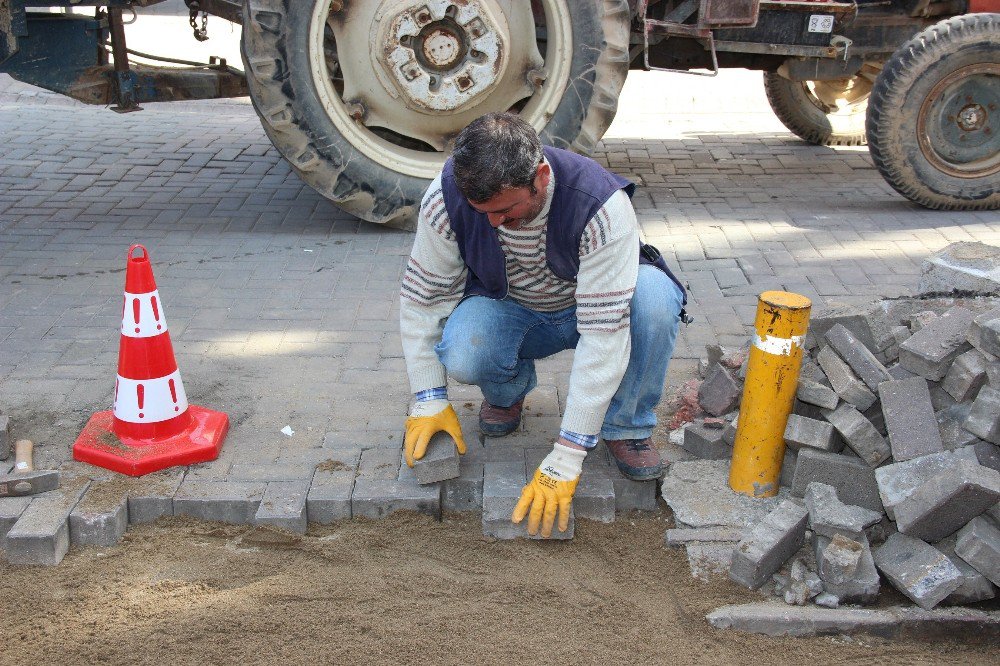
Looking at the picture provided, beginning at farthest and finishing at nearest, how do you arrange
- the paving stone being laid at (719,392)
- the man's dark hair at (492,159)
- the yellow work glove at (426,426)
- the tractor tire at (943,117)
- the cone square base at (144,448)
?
the tractor tire at (943,117), the paving stone being laid at (719,392), the cone square base at (144,448), the yellow work glove at (426,426), the man's dark hair at (492,159)

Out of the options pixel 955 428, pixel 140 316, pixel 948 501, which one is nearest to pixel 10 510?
pixel 140 316

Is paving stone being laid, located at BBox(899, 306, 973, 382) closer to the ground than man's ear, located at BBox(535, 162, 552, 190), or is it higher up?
closer to the ground

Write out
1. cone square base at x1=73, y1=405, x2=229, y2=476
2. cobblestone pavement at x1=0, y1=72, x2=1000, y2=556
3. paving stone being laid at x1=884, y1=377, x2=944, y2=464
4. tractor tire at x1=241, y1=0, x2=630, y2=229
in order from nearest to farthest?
1. paving stone being laid at x1=884, y1=377, x2=944, y2=464
2. cone square base at x1=73, y1=405, x2=229, y2=476
3. cobblestone pavement at x1=0, y1=72, x2=1000, y2=556
4. tractor tire at x1=241, y1=0, x2=630, y2=229

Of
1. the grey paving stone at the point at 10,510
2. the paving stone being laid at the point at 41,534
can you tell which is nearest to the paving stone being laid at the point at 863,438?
the paving stone being laid at the point at 41,534

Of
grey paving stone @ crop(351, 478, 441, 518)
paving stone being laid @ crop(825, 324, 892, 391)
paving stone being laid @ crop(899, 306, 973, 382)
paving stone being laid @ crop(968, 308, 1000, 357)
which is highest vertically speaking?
paving stone being laid @ crop(968, 308, 1000, 357)

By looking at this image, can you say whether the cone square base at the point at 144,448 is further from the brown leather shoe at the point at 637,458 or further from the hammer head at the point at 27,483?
the brown leather shoe at the point at 637,458

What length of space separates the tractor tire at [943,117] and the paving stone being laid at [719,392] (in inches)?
120

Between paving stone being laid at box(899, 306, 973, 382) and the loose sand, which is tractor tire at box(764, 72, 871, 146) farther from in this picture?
the loose sand

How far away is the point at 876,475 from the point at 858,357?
1.38 ft

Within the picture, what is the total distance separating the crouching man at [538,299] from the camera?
9.39ft

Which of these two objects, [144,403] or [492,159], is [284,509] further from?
[492,159]

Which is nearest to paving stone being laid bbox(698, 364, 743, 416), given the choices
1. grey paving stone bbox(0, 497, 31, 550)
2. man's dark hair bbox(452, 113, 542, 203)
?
man's dark hair bbox(452, 113, 542, 203)

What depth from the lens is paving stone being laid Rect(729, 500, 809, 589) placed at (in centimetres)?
294

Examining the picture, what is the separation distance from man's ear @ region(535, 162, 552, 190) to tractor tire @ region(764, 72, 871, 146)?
17.6 ft
